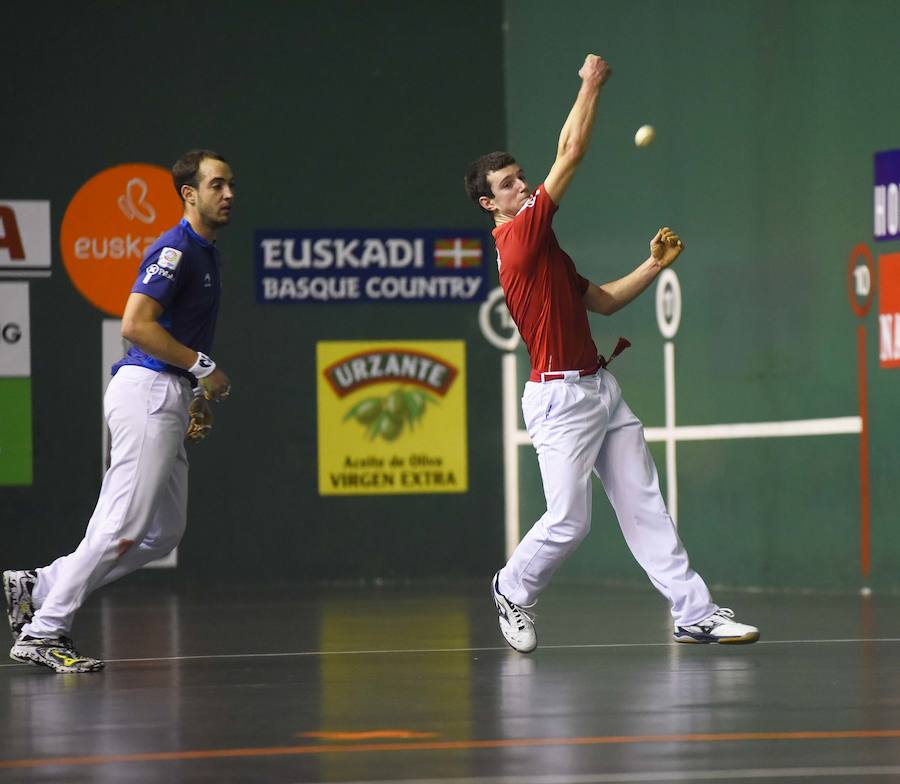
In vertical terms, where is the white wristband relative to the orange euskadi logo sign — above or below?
below

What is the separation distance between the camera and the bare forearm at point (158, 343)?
608cm

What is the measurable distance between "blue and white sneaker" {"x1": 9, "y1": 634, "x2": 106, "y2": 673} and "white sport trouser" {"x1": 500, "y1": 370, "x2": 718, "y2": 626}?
1481 millimetres

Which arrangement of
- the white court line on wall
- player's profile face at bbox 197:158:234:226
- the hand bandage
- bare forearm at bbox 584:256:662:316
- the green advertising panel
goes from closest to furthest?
player's profile face at bbox 197:158:234:226 < the hand bandage < bare forearm at bbox 584:256:662:316 < the white court line on wall < the green advertising panel

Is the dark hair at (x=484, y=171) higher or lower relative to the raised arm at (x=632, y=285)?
higher

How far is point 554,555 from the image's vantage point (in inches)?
255

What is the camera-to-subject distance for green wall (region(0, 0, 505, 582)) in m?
11.0

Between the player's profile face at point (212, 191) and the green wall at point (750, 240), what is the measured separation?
12.3ft

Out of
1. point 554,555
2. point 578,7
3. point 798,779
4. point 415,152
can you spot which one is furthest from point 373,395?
point 798,779

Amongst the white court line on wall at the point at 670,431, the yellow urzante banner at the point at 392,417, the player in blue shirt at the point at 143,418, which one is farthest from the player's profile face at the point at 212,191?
the yellow urzante banner at the point at 392,417

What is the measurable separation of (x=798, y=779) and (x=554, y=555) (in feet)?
8.66

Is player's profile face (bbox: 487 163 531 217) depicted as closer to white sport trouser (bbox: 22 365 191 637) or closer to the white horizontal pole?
white sport trouser (bbox: 22 365 191 637)

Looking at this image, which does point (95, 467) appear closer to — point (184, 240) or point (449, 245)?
point (449, 245)

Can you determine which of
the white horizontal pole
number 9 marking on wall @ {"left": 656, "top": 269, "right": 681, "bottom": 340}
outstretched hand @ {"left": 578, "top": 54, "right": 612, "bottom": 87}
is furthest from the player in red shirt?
number 9 marking on wall @ {"left": 656, "top": 269, "right": 681, "bottom": 340}

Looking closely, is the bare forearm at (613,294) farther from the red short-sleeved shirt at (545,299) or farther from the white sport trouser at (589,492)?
the white sport trouser at (589,492)
